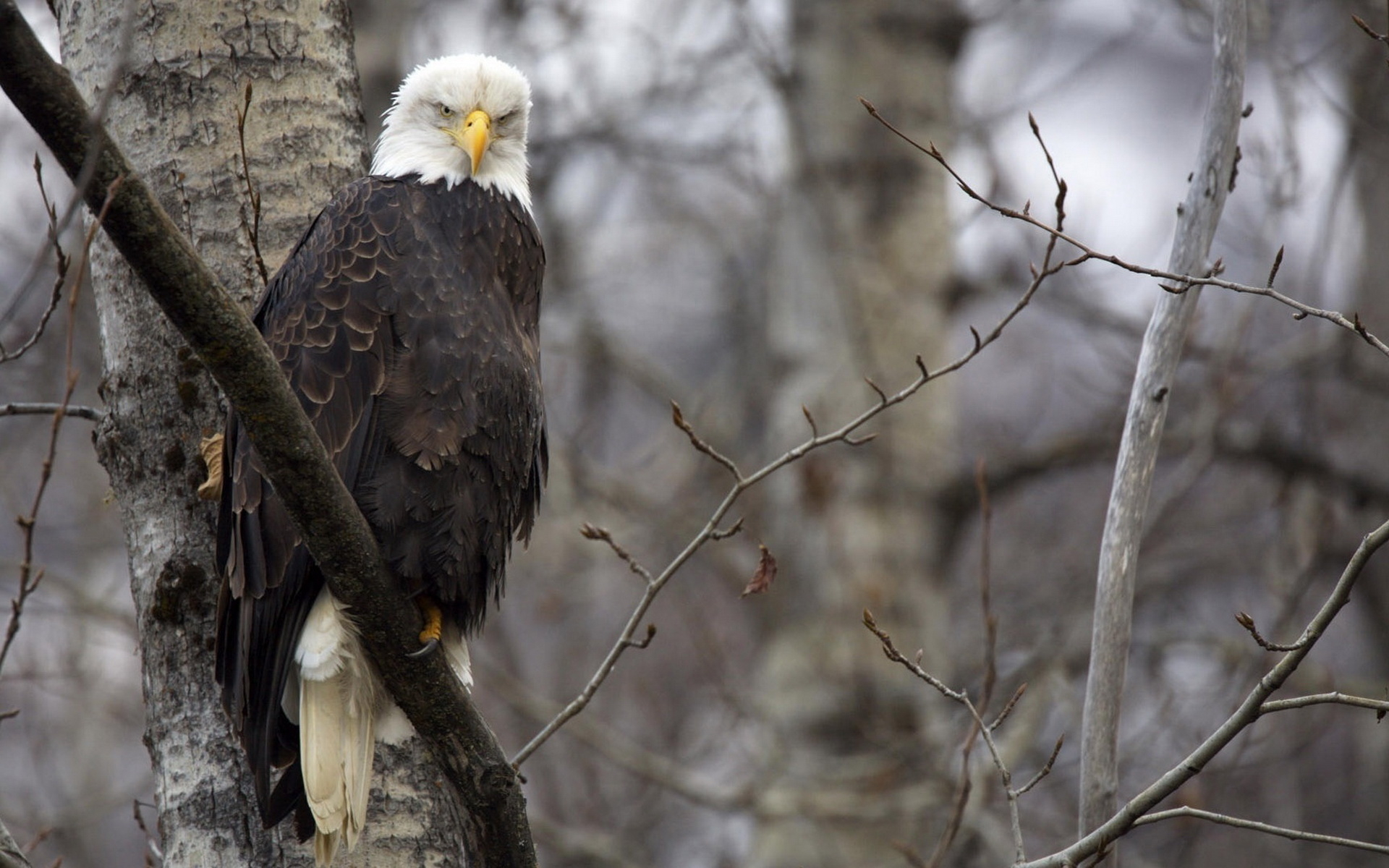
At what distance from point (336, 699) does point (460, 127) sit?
59.4 inches

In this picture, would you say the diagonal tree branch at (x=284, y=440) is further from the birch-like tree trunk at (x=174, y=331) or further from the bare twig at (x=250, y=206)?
the bare twig at (x=250, y=206)

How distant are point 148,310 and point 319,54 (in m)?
0.67

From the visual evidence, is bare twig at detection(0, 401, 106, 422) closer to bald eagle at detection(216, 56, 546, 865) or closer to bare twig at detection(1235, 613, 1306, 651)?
bald eagle at detection(216, 56, 546, 865)

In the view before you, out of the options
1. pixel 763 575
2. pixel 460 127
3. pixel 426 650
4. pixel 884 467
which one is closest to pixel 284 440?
pixel 426 650

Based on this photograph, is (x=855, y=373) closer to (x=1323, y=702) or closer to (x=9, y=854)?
(x=1323, y=702)

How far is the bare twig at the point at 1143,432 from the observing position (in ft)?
7.84

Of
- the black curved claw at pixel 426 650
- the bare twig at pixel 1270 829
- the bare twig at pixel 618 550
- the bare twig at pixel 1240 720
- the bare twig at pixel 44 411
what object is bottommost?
the bare twig at pixel 1270 829

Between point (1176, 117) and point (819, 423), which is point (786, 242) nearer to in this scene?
point (819, 423)

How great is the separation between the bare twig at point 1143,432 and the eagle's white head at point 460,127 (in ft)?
5.31

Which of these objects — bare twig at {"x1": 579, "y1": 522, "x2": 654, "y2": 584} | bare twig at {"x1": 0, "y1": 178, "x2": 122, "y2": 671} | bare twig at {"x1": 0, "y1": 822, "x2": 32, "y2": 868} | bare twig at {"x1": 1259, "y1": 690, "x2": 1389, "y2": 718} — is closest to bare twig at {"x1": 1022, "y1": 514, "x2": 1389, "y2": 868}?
bare twig at {"x1": 1259, "y1": 690, "x2": 1389, "y2": 718}

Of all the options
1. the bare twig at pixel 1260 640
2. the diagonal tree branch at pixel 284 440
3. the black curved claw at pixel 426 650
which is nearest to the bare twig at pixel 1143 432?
the bare twig at pixel 1260 640

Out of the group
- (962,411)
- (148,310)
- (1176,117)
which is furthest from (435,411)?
(1176,117)

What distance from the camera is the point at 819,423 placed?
6258mm

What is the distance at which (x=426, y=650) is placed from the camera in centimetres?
242
